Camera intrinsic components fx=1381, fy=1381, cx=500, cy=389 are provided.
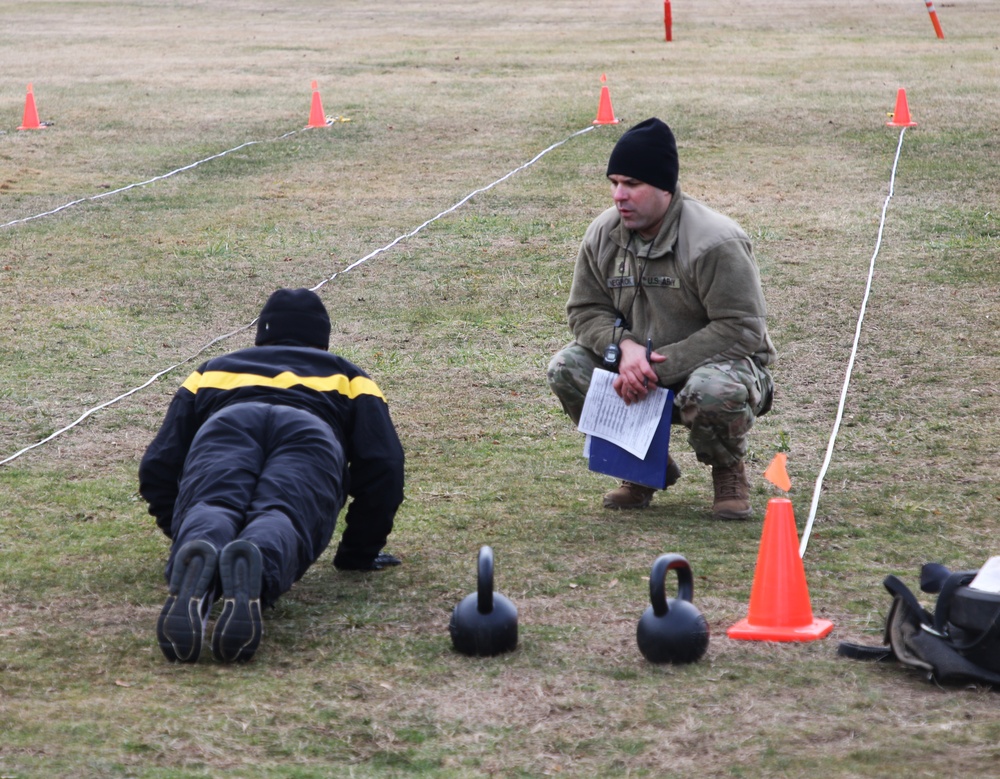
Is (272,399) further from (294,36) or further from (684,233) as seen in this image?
(294,36)

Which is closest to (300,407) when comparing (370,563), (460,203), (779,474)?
(370,563)

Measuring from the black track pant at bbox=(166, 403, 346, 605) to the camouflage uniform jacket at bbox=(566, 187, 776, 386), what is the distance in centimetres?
157

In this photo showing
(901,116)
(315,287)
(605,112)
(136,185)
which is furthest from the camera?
(605,112)

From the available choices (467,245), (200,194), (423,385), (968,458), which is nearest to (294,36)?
(200,194)

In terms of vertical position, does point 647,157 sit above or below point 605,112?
above

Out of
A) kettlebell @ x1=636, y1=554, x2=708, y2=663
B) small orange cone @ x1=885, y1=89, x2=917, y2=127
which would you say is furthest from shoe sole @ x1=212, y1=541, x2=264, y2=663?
small orange cone @ x1=885, y1=89, x2=917, y2=127

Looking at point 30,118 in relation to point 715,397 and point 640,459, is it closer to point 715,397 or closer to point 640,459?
point 640,459

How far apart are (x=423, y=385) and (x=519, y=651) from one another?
398 cm

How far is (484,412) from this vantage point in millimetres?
7492

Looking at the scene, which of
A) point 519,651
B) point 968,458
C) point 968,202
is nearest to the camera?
point 519,651

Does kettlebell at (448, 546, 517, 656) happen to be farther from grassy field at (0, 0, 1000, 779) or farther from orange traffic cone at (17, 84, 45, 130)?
orange traffic cone at (17, 84, 45, 130)

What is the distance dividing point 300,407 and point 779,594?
1.71 metres

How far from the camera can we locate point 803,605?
4250mm

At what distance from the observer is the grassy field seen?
3.53 m
